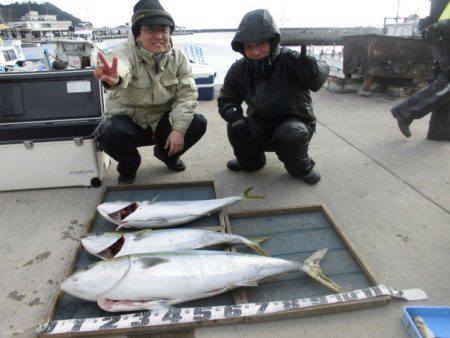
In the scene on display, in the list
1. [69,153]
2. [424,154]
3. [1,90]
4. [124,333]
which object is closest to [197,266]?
[124,333]

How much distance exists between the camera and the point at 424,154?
3.99 meters

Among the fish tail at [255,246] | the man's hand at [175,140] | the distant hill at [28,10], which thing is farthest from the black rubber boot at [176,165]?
the distant hill at [28,10]

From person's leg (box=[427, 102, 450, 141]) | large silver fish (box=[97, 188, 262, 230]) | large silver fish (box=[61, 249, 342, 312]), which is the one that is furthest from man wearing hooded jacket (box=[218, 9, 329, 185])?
person's leg (box=[427, 102, 450, 141])

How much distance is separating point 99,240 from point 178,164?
63.1 inches

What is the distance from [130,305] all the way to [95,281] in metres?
0.23

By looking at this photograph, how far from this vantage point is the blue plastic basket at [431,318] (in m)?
1.71

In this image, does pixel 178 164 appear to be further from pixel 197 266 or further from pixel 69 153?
pixel 197 266

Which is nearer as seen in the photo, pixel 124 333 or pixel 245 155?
pixel 124 333

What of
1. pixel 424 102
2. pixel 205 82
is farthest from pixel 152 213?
pixel 205 82

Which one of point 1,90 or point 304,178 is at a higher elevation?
point 1,90

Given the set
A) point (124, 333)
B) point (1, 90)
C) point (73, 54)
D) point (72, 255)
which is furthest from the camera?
point (73, 54)

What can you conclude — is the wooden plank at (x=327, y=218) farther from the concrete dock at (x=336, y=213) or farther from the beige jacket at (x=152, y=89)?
the beige jacket at (x=152, y=89)

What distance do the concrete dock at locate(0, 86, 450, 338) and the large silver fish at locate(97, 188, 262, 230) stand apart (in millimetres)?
358

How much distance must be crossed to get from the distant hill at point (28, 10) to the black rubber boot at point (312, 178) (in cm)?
12780
